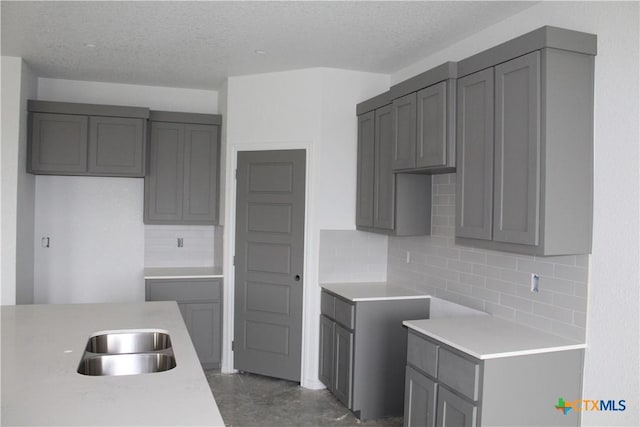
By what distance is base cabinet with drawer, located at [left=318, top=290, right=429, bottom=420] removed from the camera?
4059 mm

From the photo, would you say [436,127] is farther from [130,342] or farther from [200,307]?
[200,307]

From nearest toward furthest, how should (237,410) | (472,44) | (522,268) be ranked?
(522,268) < (472,44) < (237,410)

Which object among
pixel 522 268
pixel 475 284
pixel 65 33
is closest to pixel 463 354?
pixel 522 268

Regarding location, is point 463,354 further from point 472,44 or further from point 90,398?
point 472,44

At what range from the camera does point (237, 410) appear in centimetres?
421

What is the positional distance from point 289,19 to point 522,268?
7.07 feet

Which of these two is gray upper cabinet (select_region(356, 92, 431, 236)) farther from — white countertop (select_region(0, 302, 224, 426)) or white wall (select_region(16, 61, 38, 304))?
white wall (select_region(16, 61, 38, 304))

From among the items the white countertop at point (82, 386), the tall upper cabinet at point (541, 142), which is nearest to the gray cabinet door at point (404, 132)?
the tall upper cabinet at point (541, 142)

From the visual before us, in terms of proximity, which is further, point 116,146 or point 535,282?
point 116,146

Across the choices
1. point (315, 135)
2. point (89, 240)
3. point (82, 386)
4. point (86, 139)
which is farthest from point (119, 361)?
point (89, 240)

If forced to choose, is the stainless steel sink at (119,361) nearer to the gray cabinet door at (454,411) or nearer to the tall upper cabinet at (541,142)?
the gray cabinet door at (454,411)

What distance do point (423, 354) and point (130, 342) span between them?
1.64 m

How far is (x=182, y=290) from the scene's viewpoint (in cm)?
512

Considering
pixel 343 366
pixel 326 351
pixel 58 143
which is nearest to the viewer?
pixel 343 366
